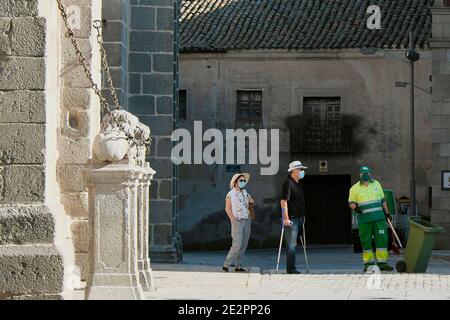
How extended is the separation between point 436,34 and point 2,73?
2308 cm

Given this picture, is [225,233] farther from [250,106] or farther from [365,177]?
[365,177]

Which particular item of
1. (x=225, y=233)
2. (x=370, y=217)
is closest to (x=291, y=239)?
(x=370, y=217)

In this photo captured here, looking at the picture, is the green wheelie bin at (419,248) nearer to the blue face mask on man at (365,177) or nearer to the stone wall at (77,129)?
the blue face mask on man at (365,177)

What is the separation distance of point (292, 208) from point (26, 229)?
9026mm

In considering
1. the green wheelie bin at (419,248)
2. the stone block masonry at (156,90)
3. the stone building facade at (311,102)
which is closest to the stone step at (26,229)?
the green wheelie bin at (419,248)

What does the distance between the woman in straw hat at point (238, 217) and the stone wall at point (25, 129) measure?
8597 mm

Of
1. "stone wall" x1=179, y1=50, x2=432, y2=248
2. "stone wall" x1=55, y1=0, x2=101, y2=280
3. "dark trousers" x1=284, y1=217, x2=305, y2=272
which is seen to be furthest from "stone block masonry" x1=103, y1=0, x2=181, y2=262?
"stone wall" x1=179, y1=50, x2=432, y2=248

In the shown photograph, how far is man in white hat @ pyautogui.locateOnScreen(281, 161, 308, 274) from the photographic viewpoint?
17.4 meters

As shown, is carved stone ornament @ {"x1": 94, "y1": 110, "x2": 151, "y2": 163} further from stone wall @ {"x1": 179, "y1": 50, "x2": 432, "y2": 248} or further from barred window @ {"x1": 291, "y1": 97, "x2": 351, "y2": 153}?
barred window @ {"x1": 291, "y1": 97, "x2": 351, "y2": 153}

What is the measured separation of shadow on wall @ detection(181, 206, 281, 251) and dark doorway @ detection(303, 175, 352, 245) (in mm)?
1144

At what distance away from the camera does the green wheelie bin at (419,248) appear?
57.0ft

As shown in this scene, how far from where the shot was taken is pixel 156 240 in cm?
2033

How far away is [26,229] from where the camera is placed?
8773 millimetres
